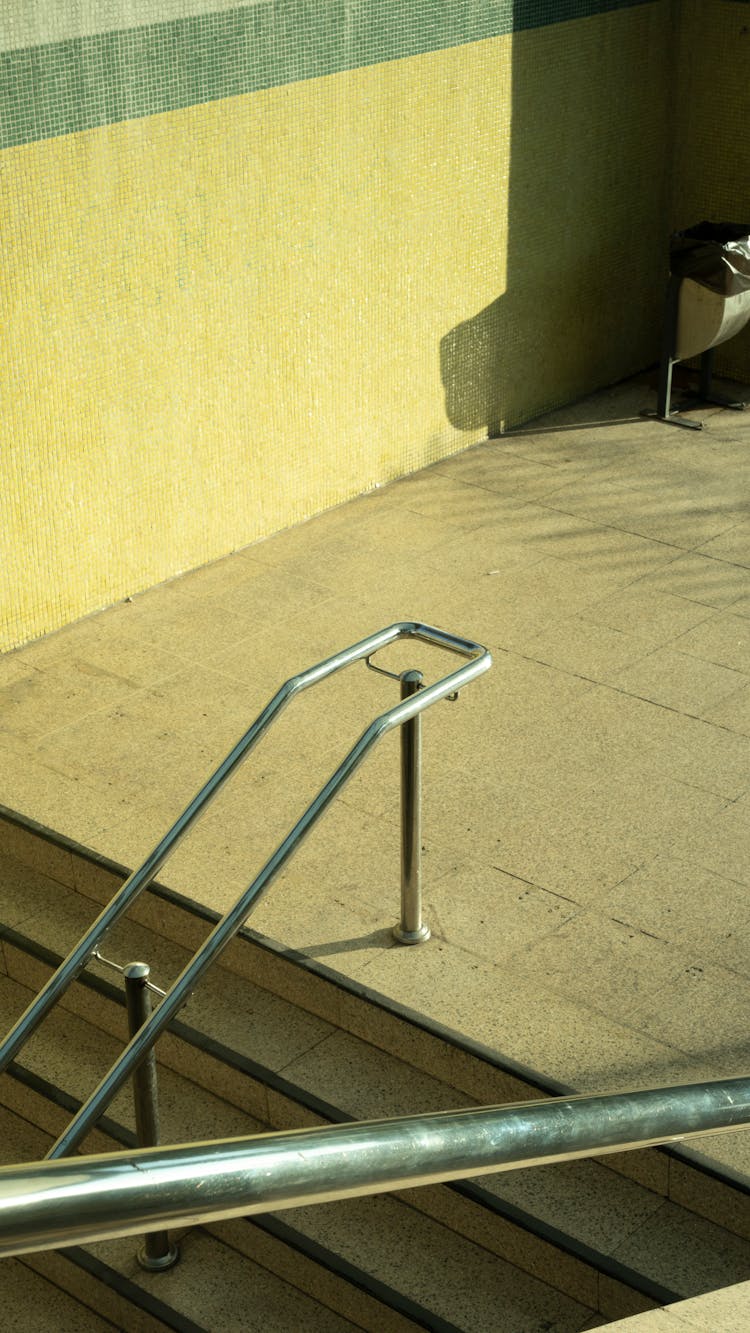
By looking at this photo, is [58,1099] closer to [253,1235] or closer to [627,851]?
[253,1235]

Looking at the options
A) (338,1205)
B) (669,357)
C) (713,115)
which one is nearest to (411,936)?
(338,1205)

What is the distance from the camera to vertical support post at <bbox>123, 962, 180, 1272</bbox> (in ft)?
10.6

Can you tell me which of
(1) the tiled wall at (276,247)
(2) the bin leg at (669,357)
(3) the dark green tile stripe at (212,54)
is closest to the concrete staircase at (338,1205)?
(1) the tiled wall at (276,247)

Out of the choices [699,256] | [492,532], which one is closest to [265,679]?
[492,532]

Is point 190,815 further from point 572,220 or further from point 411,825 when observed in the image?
point 572,220

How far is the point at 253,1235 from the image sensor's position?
11.6ft

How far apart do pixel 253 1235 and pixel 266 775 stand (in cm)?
169

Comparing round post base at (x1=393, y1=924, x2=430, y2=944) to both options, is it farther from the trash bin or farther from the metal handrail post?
the trash bin

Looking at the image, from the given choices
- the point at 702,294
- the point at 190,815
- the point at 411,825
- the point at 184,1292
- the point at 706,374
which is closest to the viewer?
the point at 184,1292

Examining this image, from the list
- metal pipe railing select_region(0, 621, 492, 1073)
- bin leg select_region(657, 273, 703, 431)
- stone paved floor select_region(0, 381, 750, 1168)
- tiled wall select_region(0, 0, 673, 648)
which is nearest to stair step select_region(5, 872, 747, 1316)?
stone paved floor select_region(0, 381, 750, 1168)

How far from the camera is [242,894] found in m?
3.38

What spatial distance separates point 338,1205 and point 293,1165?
2552mm

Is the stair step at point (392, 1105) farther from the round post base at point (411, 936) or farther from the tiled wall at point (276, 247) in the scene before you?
the tiled wall at point (276, 247)

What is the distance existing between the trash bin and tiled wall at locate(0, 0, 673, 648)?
0.51 meters
